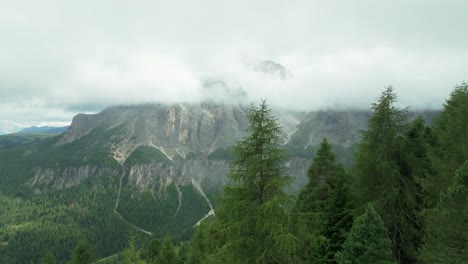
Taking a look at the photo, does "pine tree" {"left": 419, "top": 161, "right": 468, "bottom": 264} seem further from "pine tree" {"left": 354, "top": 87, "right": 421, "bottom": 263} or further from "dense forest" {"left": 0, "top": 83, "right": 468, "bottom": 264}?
"pine tree" {"left": 354, "top": 87, "right": 421, "bottom": 263}

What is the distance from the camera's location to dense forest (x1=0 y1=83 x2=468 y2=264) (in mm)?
15906

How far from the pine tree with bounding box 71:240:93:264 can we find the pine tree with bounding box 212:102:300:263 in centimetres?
4647

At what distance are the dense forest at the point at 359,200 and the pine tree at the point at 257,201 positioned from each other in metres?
0.05

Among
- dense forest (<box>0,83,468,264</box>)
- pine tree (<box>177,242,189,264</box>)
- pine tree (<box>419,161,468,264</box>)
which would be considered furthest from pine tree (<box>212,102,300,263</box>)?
pine tree (<box>177,242,189,264</box>)

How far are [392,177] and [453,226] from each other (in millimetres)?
5403

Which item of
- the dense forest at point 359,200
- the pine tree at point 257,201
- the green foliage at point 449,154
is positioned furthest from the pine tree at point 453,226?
the pine tree at point 257,201

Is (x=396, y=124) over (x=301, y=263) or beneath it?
over

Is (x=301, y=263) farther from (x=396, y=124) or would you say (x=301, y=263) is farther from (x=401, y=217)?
(x=396, y=124)

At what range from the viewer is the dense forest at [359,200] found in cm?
1591

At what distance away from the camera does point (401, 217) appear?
74.1 feet

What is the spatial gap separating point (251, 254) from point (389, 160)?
12.9 metres

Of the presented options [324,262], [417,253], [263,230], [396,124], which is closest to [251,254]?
[263,230]

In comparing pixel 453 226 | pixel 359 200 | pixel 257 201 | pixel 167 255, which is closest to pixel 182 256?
pixel 167 255

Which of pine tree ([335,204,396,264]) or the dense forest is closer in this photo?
the dense forest
